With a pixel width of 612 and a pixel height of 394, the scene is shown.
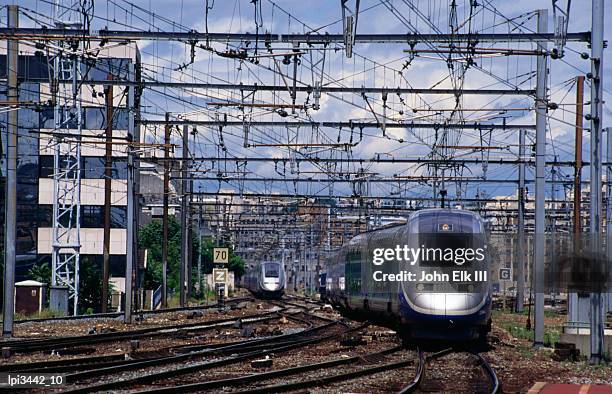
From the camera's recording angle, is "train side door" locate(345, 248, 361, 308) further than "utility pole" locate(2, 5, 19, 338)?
Yes

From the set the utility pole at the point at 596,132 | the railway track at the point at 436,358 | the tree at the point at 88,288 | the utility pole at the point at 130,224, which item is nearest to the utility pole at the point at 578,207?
the utility pole at the point at 596,132

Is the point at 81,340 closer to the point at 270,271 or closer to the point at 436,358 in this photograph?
the point at 436,358

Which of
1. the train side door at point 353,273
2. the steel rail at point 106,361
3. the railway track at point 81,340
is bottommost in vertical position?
the railway track at point 81,340

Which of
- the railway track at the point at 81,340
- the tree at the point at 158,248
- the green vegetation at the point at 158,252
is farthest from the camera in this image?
the tree at the point at 158,248

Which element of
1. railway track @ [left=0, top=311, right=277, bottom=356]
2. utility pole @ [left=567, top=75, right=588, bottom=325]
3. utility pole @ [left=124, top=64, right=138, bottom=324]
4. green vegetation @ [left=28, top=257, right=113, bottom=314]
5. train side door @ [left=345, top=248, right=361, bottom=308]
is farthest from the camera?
green vegetation @ [left=28, top=257, right=113, bottom=314]

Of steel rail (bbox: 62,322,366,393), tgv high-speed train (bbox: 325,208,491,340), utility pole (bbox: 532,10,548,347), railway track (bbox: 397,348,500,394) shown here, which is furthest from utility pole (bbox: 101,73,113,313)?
railway track (bbox: 397,348,500,394)

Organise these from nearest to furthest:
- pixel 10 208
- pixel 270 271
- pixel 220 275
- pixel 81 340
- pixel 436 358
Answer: pixel 436 358 → pixel 81 340 → pixel 10 208 → pixel 220 275 → pixel 270 271

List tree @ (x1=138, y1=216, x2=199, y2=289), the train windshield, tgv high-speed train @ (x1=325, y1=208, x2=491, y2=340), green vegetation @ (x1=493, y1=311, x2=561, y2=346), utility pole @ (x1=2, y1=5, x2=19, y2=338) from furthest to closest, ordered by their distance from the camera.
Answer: the train windshield → tree @ (x1=138, y1=216, x2=199, y2=289) → green vegetation @ (x1=493, y1=311, x2=561, y2=346) → utility pole @ (x1=2, y1=5, x2=19, y2=338) → tgv high-speed train @ (x1=325, y1=208, x2=491, y2=340)

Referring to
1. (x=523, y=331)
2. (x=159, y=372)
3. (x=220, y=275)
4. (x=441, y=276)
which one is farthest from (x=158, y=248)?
(x=159, y=372)

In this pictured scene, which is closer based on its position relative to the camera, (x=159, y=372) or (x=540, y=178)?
(x=159, y=372)

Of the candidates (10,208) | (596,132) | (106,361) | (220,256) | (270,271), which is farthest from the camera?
(270,271)

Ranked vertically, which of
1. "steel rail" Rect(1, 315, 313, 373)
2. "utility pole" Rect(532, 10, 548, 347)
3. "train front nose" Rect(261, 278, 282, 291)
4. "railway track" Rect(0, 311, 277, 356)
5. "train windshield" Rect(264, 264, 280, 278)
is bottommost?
"train front nose" Rect(261, 278, 282, 291)

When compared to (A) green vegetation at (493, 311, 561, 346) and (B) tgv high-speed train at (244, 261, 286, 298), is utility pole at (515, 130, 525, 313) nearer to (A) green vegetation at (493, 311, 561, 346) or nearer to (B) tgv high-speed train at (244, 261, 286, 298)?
(A) green vegetation at (493, 311, 561, 346)

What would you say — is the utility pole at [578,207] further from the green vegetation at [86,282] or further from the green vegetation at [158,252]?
the green vegetation at [158,252]
